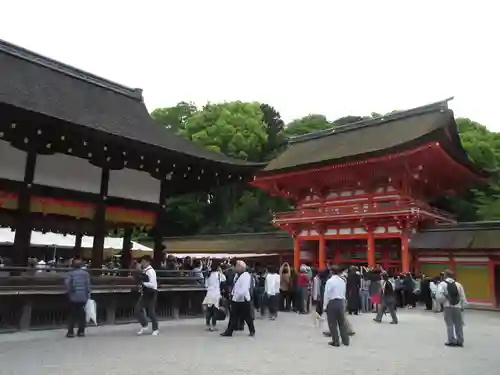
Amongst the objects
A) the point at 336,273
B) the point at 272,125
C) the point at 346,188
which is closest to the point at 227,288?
the point at 336,273

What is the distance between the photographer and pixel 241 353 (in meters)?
8.30

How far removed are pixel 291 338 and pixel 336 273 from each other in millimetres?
1837

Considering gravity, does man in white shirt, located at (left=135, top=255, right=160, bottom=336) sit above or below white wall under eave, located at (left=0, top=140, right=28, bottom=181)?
below

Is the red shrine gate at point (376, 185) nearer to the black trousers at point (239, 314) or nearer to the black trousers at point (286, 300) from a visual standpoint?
the black trousers at point (286, 300)

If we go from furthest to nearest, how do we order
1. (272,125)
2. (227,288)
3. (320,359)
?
1. (272,125)
2. (227,288)
3. (320,359)

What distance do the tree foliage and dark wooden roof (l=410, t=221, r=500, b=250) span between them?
40.5 ft

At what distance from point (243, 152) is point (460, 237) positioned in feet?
76.9

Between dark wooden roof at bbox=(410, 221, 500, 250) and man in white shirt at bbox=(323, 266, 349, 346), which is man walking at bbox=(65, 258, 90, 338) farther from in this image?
dark wooden roof at bbox=(410, 221, 500, 250)

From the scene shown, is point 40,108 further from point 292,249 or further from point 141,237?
point 141,237

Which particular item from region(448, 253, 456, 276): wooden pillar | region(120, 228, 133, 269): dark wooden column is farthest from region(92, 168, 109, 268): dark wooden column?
region(448, 253, 456, 276): wooden pillar

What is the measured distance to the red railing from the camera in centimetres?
2325

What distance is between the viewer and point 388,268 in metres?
24.6

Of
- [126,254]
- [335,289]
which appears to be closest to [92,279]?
[126,254]

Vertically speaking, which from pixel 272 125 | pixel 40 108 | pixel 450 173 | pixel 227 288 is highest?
pixel 272 125
